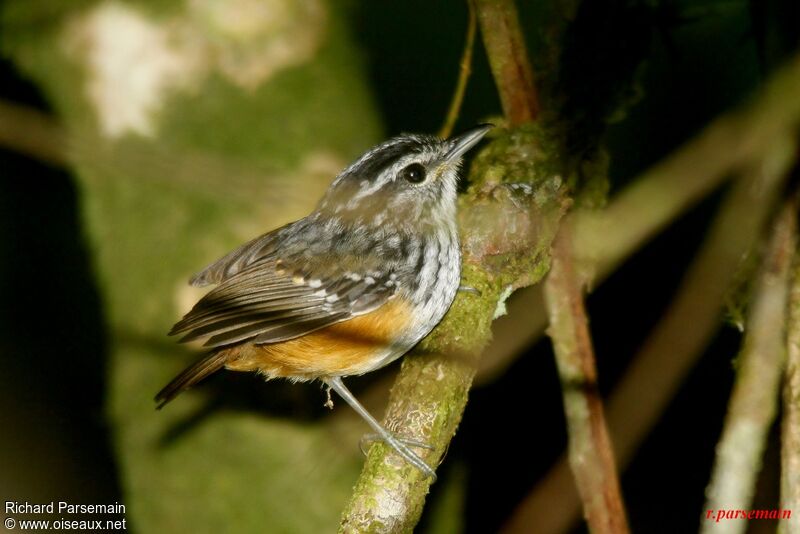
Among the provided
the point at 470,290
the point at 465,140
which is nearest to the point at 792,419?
Result: the point at 470,290

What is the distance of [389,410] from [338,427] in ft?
2.15

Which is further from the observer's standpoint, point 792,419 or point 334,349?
point 334,349

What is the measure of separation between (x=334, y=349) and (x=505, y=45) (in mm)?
1411

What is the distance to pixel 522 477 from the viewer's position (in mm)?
5758

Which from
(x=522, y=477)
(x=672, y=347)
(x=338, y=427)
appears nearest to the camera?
(x=672, y=347)

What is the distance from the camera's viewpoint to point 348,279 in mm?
3746

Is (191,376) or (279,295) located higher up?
(279,295)

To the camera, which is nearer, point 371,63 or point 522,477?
point 371,63

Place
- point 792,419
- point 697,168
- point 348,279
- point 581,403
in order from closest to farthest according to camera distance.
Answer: point 697,168, point 792,419, point 581,403, point 348,279

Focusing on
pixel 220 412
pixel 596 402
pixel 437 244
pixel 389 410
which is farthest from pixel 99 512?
pixel 596 402

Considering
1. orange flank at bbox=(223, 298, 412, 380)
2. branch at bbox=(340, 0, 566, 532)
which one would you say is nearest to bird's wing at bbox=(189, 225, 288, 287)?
orange flank at bbox=(223, 298, 412, 380)

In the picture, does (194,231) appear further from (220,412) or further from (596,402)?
(596,402)

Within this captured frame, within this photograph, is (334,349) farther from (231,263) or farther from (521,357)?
(521,357)

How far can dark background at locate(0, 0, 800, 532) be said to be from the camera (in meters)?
4.46
